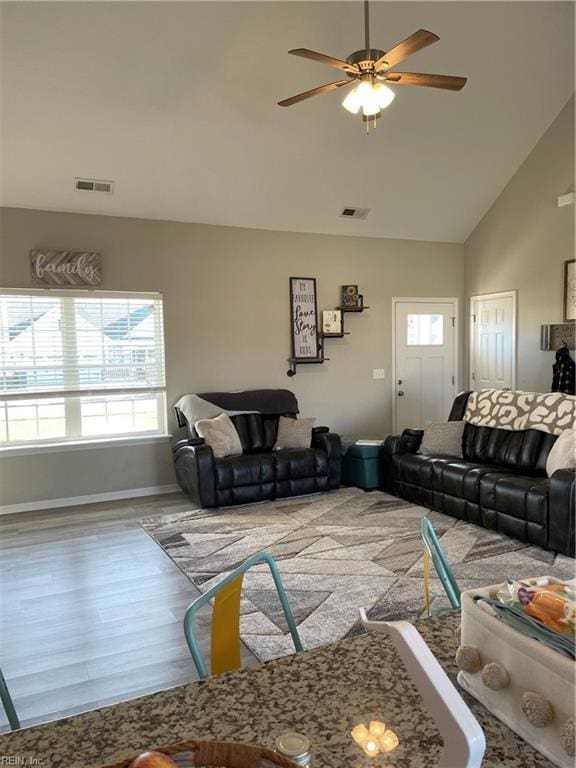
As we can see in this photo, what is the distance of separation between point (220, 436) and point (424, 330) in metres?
3.41

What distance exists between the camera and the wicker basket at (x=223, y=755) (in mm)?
699

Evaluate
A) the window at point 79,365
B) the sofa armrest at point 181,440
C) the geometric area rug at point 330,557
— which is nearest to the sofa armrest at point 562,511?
the geometric area rug at point 330,557

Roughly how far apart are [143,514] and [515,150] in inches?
217

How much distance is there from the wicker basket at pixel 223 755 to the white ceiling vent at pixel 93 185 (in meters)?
5.45

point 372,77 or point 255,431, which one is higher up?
point 372,77

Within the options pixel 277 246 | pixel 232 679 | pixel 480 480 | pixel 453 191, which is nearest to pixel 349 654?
pixel 232 679

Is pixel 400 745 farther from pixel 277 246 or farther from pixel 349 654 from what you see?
pixel 277 246

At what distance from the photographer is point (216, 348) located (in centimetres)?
640

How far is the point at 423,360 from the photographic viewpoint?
7.59 meters

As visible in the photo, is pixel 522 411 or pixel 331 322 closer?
pixel 522 411

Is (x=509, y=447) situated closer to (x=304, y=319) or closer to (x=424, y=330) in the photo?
(x=304, y=319)

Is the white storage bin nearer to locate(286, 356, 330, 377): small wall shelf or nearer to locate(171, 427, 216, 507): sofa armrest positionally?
locate(171, 427, 216, 507): sofa armrest

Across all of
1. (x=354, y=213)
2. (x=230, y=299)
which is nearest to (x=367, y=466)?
(x=230, y=299)

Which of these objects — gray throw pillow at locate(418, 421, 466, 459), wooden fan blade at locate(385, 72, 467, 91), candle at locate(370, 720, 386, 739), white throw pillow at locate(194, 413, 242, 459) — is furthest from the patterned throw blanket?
candle at locate(370, 720, 386, 739)
